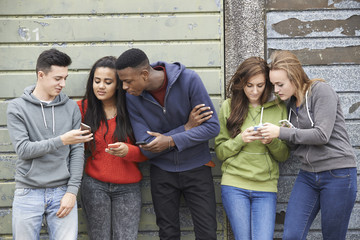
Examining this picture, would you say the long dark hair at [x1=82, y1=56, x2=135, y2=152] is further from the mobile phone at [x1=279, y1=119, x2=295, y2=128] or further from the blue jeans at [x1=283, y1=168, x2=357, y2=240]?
the blue jeans at [x1=283, y1=168, x2=357, y2=240]

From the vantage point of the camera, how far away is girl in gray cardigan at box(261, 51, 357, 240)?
129 inches

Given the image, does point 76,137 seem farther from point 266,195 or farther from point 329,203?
point 329,203

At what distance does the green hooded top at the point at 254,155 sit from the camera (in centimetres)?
364

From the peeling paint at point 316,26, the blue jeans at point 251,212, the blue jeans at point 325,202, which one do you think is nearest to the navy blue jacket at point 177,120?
the blue jeans at point 251,212

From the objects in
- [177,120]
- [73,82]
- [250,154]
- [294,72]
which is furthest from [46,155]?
[294,72]

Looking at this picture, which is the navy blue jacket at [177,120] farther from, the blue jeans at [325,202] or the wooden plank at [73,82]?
the blue jeans at [325,202]

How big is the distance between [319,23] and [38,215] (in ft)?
10.7

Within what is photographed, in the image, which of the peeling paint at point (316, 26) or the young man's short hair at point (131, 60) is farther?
the peeling paint at point (316, 26)

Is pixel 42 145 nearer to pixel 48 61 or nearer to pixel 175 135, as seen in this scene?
pixel 48 61

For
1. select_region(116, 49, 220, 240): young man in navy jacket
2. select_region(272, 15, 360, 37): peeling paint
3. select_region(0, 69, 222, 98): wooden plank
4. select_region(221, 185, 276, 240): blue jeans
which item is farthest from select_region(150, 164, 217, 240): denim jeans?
select_region(272, 15, 360, 37): peeling paint

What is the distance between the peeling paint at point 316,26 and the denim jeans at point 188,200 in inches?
67.3

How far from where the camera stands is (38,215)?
3.29 m

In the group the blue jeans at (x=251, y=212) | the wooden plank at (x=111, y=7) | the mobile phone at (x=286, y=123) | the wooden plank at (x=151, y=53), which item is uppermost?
the wooden plank at (x=111, y=7)

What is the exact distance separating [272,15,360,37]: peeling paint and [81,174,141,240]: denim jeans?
7.43 ft
